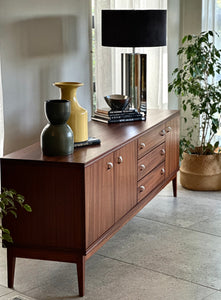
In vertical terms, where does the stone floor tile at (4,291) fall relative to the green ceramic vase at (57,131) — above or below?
below

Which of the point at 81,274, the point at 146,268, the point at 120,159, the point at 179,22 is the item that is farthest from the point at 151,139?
the point at 179,22

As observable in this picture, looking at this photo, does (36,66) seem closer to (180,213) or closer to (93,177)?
(93,177)

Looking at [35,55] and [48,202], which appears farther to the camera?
[35,55]

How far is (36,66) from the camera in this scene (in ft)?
11.9

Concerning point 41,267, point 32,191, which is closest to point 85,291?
point 41,267

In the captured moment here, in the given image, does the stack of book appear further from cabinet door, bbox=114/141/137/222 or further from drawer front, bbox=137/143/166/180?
cabinet door, bbox=114/141/137/222

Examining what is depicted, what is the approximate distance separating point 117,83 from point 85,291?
1997mm

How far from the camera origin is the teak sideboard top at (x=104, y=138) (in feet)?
8.95

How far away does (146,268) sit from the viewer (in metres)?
3.12

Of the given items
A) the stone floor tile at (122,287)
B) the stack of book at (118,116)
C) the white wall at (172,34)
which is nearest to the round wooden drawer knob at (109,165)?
the stone floor tile at (122,287)

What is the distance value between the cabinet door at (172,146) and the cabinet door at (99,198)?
3.74 ft

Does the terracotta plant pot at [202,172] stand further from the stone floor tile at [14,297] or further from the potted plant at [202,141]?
the stone floor tile at [14,297]

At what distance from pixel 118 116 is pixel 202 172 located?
1183mm

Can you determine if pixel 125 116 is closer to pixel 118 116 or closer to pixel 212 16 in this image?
pixel 118 116
